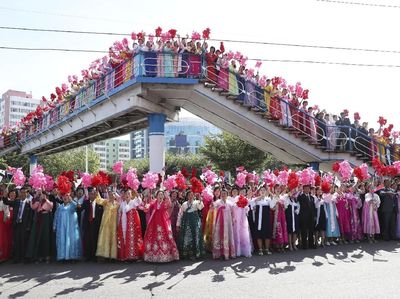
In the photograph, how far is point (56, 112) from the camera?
26.1m

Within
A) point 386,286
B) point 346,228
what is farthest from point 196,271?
point 346,228

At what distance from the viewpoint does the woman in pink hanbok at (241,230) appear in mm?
9812

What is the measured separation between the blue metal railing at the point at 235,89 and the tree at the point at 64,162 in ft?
134


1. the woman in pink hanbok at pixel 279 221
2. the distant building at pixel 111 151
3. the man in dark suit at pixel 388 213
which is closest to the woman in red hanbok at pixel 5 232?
the woman in pink hanbok at pixel 279 221

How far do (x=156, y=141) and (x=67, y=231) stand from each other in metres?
7.86

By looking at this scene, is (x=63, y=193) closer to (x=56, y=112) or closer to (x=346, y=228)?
(x=346, y=228)

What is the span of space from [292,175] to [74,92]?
1534cm

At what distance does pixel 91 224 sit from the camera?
31.8ft

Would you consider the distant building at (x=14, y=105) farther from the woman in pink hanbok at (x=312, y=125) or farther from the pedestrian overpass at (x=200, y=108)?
the woman in pink hanbok at (x=312, y=125)

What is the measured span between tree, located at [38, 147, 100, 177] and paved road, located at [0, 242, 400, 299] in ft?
165

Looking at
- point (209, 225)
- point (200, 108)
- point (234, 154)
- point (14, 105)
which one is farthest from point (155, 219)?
point (14, 105)

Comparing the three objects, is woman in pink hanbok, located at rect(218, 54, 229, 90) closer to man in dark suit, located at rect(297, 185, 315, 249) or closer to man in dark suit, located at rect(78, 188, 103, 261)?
man in dark suit, located at rect(297, 185, 315, 249)

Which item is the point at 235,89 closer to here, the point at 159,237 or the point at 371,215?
the point at 371,215

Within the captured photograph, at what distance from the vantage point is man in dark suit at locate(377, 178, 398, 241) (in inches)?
472
